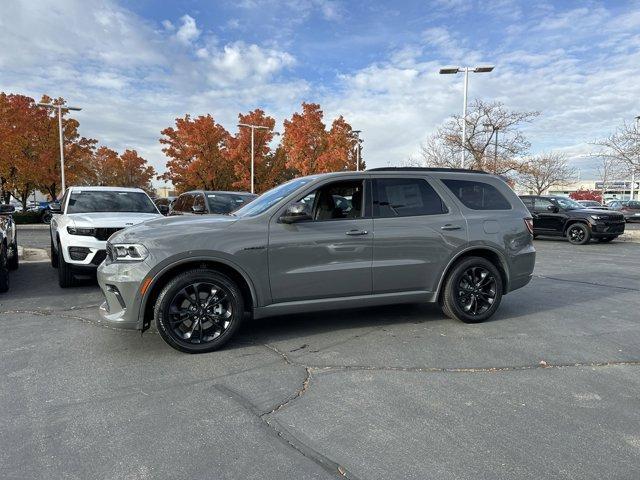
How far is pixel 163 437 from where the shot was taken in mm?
2883

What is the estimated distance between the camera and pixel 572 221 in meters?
16.0

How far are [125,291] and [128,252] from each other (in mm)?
369

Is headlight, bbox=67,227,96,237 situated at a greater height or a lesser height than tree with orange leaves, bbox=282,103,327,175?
lesser

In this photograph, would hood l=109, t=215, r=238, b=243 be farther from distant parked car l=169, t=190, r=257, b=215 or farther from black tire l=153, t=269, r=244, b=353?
distant parked car l=169, t=190, r=257, b=215

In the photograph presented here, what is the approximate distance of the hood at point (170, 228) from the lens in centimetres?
427

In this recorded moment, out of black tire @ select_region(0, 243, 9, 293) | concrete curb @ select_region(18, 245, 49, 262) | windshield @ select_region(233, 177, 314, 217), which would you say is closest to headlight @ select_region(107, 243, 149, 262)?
windshield @ select_region(233, 177, 314, 217)

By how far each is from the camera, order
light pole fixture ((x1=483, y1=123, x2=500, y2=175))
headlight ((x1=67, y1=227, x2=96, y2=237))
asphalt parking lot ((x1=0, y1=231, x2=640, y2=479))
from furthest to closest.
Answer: light pole fixture ((x1=483, y1=123, x2=500, y2=175))
headlight ((x1=67, y1=227, x2=96, y2=237))
asphalt parking lot ((x1=0, y1=231, x2=640, y2=479))

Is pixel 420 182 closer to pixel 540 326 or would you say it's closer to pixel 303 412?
pixel 540 326

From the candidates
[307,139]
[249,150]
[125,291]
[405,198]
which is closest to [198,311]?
[125,291]

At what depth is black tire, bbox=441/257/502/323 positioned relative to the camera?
5.32 m

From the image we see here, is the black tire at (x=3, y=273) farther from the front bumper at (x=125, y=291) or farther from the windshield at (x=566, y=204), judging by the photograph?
the windshield at (x=566, y=204)

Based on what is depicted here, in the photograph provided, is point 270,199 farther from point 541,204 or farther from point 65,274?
point 541,204

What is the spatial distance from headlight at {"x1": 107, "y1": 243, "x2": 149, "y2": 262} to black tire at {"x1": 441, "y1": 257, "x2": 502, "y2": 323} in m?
3.36

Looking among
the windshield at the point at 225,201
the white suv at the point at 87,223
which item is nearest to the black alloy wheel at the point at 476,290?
the white suv at the point at 87,223
